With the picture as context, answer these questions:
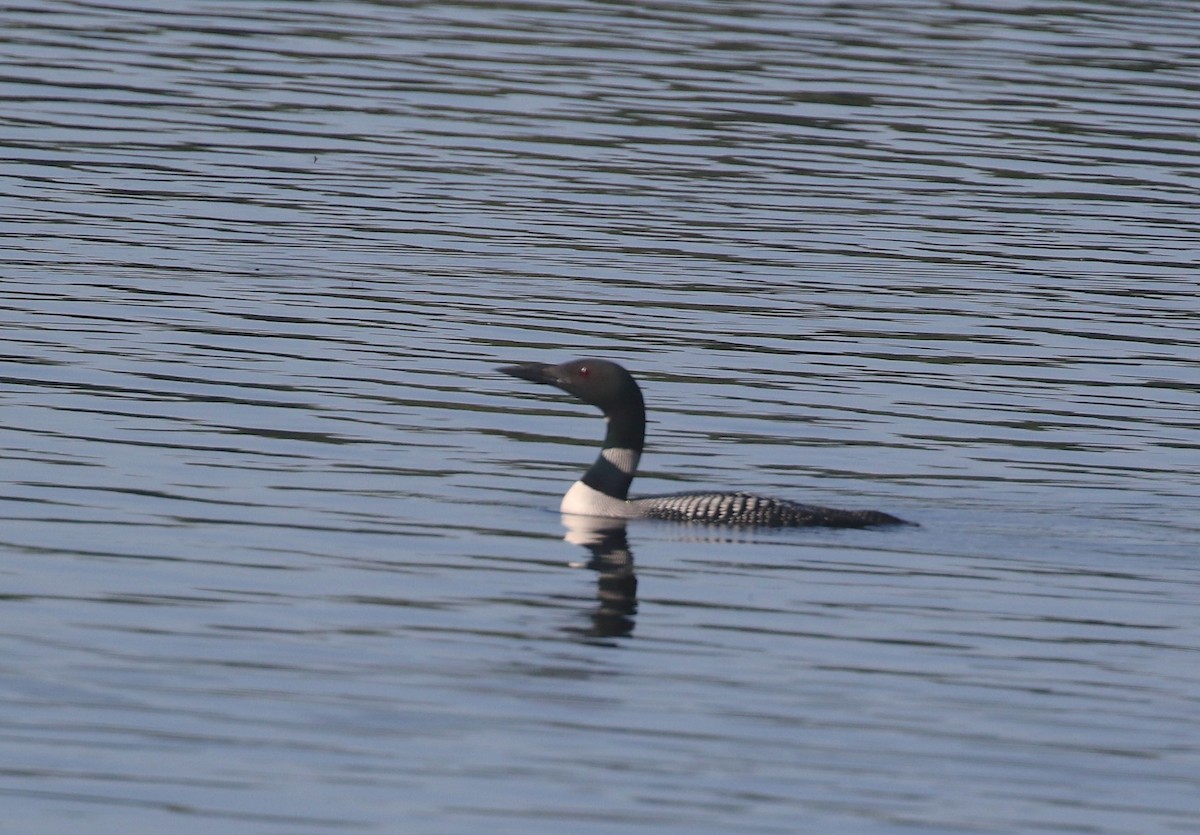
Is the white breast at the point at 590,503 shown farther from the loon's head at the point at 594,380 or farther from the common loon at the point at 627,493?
the loon's head at the point at 594,380

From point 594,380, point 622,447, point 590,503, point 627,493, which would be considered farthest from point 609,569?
point 594,380

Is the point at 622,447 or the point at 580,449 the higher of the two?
the point at 622,447

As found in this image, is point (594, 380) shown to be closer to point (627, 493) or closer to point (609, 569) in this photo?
point (627, 493)

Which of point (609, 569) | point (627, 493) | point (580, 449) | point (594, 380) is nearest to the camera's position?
point (609, 569)

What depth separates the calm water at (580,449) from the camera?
8344mm

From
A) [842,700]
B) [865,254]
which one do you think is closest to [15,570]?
[842,700]

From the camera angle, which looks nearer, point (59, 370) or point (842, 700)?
point (842, 700)

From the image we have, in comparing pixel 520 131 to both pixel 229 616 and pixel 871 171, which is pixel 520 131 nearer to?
pixel 871 171

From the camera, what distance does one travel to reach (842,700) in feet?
29.7

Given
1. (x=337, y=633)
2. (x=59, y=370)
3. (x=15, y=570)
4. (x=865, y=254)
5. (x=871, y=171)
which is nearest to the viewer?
(x=337, y=633)

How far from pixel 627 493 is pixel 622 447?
0.25 m

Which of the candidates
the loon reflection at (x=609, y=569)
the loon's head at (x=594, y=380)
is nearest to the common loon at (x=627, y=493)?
the loon's head at (x=594, y=380)

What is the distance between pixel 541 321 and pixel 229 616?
7719mm

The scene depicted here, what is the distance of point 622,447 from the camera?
41.1 feet
